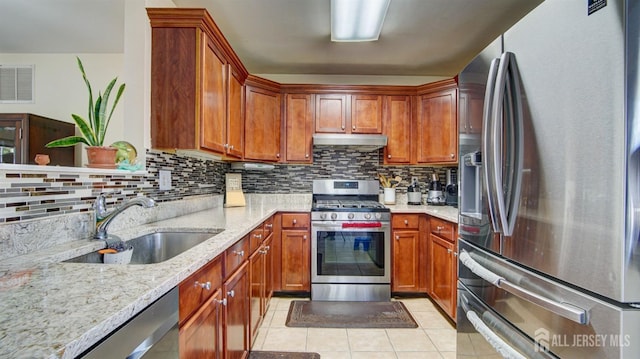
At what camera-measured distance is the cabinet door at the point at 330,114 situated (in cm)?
307

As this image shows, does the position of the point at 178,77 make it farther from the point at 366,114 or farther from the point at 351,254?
the point at 351,254

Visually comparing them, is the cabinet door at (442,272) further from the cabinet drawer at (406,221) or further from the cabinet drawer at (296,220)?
the cabinet drawer at (296,220)

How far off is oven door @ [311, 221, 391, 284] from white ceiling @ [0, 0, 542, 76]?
172 centimetres

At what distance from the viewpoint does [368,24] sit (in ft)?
7.04

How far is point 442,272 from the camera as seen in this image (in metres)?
2.44

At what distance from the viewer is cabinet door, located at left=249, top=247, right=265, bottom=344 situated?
181 centimetres

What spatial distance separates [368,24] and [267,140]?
146 cm

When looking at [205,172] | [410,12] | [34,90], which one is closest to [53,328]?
[205,172]

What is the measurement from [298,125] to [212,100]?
4.03 ft

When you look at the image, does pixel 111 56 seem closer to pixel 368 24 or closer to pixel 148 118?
pixel 148 118

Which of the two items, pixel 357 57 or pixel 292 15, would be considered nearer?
pixel 292 15

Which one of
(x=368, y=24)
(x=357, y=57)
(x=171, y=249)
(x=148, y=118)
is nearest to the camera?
(x=171, y=249)

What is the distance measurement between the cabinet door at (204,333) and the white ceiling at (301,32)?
2.05 metres

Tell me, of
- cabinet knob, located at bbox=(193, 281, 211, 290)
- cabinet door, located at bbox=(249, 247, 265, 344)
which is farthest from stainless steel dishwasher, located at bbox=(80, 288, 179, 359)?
cabinet door, located at bbox=(249, 247, 265, 344)
